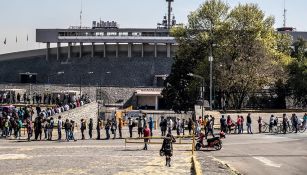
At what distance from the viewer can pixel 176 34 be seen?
61.8 metres

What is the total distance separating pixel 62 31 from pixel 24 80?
1238cm

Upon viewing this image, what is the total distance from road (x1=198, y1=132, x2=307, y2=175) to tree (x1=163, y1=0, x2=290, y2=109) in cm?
1837

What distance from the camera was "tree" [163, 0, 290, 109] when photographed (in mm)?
53875

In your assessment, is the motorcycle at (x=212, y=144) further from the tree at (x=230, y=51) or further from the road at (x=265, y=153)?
the tree at (x=230, y=51)

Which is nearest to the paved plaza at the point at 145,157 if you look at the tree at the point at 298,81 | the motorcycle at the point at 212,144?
the motorcycle at the point at 212,144

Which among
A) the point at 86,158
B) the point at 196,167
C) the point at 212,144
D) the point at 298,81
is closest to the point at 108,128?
→ the point at 212,144

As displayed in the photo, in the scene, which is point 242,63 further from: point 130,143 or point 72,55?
point 72,55

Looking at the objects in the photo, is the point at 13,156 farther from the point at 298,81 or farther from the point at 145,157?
the point at 298,81

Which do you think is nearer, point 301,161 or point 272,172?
point 272,172

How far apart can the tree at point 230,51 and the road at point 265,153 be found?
1837 centimetres

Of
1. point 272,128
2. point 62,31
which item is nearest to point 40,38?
point 62,31

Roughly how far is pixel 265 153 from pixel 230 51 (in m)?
30.8

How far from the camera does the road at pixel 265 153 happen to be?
72.0 ft

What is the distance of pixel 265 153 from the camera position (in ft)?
87.0
